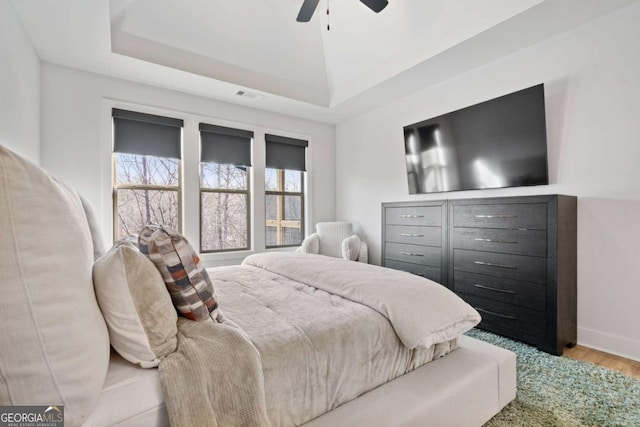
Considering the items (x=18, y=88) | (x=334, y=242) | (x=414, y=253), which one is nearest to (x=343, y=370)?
(x=414, y=253)

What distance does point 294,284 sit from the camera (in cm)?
195

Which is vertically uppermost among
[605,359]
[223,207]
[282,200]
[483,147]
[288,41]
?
[288,41]

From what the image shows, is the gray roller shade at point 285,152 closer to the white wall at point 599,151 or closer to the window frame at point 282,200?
the window frame at point 282,200

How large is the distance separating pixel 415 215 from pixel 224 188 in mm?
2537

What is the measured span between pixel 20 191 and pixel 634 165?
3.47m

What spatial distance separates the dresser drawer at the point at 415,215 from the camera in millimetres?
3211

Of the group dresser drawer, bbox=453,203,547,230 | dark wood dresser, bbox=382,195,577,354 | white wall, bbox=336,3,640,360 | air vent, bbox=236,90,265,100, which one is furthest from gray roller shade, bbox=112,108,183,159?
white wall, bbox=336,3,640,360

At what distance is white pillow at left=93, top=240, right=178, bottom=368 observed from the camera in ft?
3.09

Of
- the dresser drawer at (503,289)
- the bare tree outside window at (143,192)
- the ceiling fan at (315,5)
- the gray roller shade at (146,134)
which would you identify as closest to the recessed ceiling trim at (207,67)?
the gray roller shade at (146,134)

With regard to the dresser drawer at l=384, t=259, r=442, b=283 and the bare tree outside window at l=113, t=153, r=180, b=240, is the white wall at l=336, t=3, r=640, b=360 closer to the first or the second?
the dresser drawer at l=384, t=259, r=442, b=283

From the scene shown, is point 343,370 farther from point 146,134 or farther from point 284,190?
point 284,190

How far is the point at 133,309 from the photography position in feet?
3.15

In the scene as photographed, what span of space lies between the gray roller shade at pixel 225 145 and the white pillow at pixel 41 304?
331 centimetres

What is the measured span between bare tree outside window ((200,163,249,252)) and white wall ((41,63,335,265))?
0.14 m
